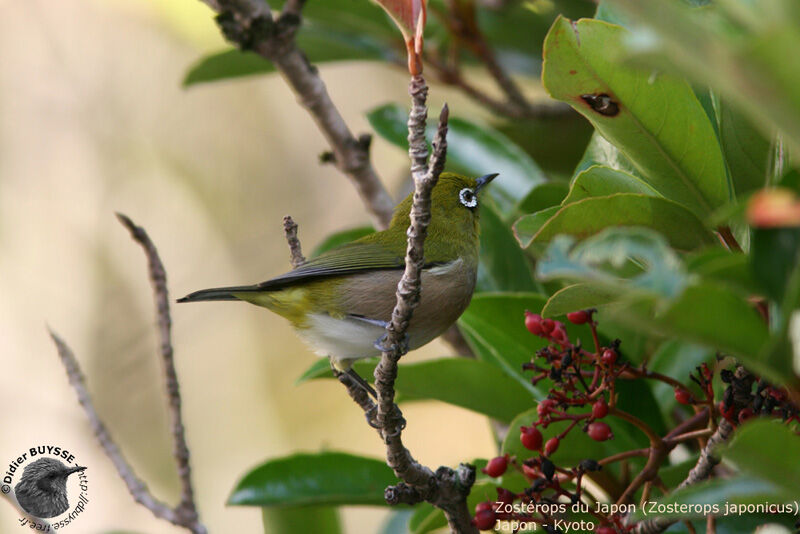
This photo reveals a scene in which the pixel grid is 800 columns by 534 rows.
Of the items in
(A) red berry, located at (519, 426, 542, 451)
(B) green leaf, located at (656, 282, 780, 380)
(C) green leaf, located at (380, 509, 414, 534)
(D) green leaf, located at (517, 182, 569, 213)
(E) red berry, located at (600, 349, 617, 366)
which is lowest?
(C) green leaf, located at (380, 509, 414, 534)

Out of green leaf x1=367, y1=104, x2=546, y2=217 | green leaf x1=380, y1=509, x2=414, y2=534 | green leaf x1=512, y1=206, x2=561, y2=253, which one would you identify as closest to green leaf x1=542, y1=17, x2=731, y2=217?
green leaf x1=512, y1=206, x2=561, y2=253

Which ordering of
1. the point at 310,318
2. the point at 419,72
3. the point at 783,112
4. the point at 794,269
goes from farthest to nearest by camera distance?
1. the point at 310,318
2. the point at 419,72
3. the point at 794,269
4. the point at 783,112

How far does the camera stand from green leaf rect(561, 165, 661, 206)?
1701 mm

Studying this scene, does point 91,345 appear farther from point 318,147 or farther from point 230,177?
point 318,147

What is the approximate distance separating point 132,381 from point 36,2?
338 centimetres

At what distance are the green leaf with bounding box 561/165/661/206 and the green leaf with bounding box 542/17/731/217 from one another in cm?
4

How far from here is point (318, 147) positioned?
747 centimetres

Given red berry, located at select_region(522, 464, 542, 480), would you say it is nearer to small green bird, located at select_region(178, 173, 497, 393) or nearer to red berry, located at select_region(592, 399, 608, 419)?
red berry, located at select_region(592, 399, 608, 419)

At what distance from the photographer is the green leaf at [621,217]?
154cm

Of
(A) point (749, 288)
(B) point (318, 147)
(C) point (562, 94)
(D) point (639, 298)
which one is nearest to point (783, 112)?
(D) point (639, 298)

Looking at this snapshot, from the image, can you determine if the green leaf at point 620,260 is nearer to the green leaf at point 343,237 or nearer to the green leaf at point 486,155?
the green leaf at point 486,155

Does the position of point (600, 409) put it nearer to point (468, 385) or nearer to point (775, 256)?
point (468, 385)

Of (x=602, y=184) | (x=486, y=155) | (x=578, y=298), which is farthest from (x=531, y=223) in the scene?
(x=486, y=155)

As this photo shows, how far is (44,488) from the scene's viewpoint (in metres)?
2.42
